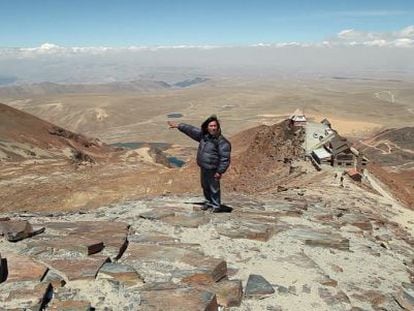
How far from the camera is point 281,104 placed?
19188 centimetres

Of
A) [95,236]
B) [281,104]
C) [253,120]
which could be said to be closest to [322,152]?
[95,236]

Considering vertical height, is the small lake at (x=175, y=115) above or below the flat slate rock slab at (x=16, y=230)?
below

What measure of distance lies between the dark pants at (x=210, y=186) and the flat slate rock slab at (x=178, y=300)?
14.2 ft

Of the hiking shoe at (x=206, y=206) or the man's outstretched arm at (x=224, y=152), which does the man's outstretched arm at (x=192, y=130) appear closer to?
the man's outstretched arm at (x=224, y=152)

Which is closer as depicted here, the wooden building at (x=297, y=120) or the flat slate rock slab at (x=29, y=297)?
the flat slate rock slab at (x=29, y=297)

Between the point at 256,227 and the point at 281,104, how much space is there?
186 m

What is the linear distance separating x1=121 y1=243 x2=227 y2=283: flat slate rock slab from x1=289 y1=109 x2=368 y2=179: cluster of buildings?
76.9 feet

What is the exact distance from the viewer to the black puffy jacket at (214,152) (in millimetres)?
9945

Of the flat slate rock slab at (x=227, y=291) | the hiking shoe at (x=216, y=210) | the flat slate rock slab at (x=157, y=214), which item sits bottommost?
the hiking shoe at (x=216, y=210)

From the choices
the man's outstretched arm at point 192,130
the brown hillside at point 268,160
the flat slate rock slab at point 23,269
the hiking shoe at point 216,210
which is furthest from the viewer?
the brown hillside at point 268,160

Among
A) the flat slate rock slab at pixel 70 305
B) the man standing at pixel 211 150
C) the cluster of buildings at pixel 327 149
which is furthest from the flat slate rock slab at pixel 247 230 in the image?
the cluster of buildings at pixel 327 149

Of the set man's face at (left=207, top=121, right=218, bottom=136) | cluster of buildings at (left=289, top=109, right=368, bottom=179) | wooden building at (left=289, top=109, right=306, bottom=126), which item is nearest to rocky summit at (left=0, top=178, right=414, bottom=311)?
man's face at (left=207, top=121, right=218, bottom=136)

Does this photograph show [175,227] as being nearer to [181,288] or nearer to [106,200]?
[181,288]

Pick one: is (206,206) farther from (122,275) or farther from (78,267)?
(78,267)
